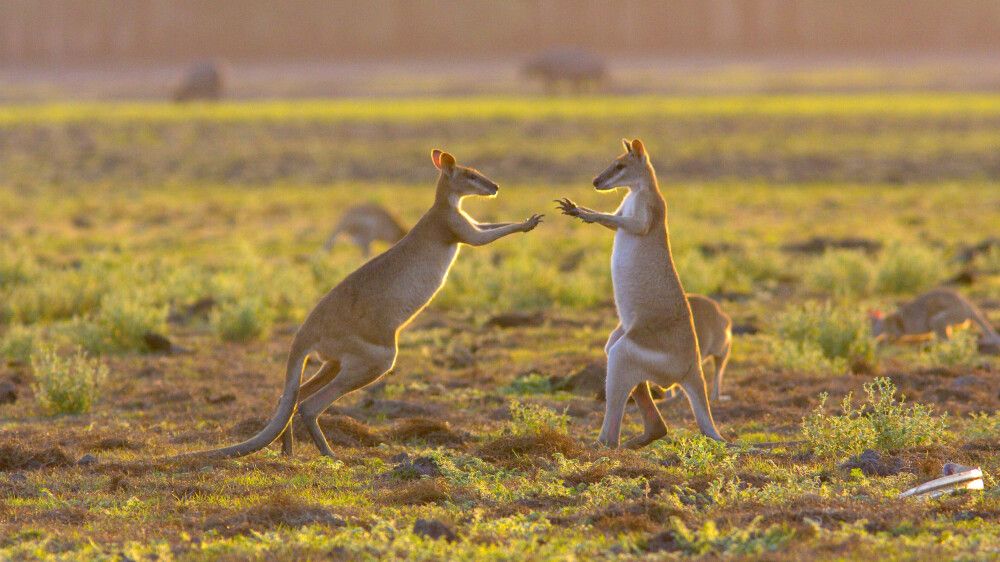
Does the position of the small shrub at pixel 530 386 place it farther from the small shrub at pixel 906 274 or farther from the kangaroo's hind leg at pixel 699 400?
the small shrub at pixel 906 274

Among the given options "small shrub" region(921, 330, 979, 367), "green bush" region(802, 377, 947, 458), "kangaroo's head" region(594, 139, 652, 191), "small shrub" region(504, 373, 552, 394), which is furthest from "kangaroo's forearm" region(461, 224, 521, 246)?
"small shrub" region(921, 330, 979, 367)

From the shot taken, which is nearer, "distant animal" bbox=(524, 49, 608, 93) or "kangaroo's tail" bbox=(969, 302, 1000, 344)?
"kangaroo's tail" bbox=(969, 302, 1000, 344)

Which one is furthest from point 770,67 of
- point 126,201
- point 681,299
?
point 681,299

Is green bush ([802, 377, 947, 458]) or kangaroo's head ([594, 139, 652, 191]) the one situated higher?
kangaroo's head ([594, 139, 652, 191])

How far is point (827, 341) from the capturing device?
1356 cm

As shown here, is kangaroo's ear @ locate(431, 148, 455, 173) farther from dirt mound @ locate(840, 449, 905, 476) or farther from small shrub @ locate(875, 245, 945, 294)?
small shrub @ locate(875, 245, 945, 294)

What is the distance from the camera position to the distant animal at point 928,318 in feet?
46.5

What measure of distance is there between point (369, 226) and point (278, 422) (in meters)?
11.4

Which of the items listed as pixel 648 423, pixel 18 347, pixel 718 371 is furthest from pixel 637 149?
pixel 18 347

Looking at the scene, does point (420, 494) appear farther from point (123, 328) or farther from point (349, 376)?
point (123, 328)

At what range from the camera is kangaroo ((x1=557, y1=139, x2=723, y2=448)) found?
9.45m

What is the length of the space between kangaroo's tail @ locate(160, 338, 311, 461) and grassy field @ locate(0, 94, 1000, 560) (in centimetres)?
14

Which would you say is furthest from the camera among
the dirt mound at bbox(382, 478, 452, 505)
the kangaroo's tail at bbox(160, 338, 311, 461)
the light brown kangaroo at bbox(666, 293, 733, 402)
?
the light brown kangaroo at bbox(666, 293, 733, 402)

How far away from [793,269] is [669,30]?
11032 cm
